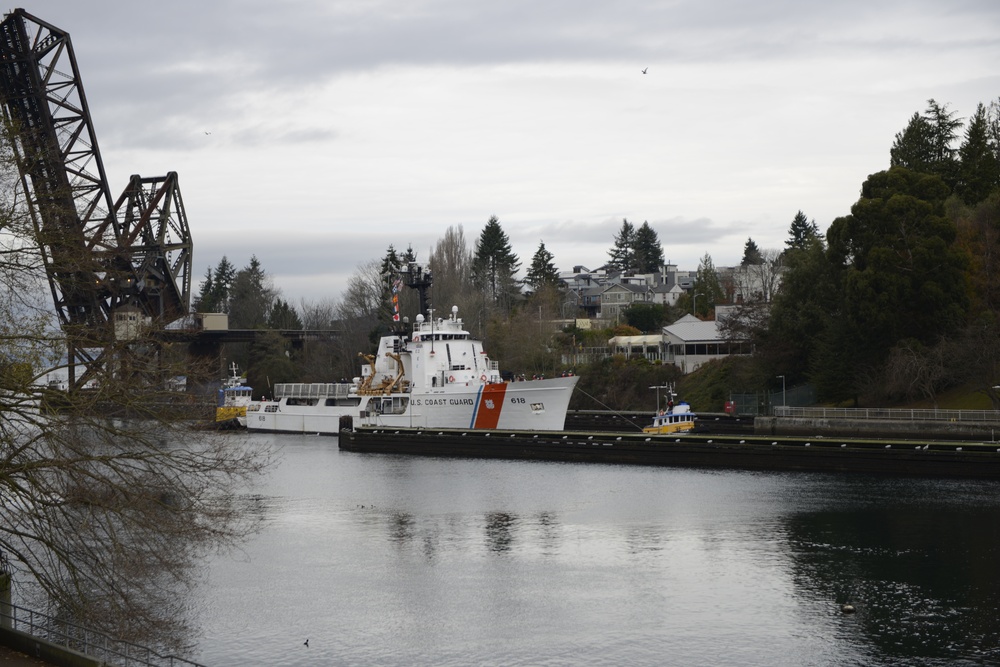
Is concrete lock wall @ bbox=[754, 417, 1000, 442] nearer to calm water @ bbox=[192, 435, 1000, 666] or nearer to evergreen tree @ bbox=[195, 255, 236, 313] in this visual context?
calm water @ bbox=[192, 435, 1000, 666]

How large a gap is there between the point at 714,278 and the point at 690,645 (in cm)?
8720

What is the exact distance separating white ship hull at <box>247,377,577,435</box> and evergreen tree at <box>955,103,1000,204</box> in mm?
26066

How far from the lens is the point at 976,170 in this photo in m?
57.2

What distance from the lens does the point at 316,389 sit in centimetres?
6091

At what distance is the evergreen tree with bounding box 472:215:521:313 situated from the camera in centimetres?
9906

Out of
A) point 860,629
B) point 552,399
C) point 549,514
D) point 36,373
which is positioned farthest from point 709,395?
point 36,373

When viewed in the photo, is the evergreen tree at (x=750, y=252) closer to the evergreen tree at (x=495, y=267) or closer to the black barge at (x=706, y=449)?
the evergreen tree at (x=495, y=267)

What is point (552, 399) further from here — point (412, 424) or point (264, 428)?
point (264, 428)

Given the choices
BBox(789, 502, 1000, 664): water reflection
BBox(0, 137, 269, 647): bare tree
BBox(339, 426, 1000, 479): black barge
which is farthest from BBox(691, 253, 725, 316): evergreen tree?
BBox(0, 137, 269, 647): bare tree

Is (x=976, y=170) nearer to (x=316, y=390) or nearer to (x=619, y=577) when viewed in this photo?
(x=316, y=390)

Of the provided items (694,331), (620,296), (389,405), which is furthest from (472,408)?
(620,296)

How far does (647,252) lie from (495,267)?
2109 inches

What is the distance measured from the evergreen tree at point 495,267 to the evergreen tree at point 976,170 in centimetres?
4274

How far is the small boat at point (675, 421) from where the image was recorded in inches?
1811
